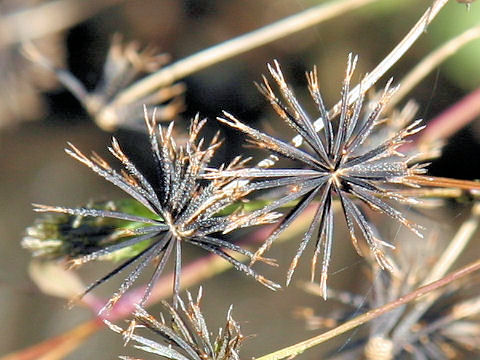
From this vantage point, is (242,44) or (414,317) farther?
(242,44)

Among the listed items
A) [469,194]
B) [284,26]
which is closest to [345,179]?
[469,194]

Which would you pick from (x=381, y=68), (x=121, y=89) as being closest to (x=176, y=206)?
(x=381, y=68)

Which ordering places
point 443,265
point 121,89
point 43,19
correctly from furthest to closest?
point 43,19, point 121,89, point 443,265

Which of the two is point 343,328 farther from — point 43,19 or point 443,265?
point 43,19

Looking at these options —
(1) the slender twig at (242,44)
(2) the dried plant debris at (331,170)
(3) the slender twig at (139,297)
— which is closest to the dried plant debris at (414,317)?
(3) the slender twig at (139,297)

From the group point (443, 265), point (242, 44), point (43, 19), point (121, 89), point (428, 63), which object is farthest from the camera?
point (43, 19)

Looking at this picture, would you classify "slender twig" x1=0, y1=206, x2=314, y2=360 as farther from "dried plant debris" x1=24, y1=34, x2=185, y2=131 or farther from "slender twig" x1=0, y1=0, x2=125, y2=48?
"slender twig" x1=0, y1=0, x2=125, y2=48

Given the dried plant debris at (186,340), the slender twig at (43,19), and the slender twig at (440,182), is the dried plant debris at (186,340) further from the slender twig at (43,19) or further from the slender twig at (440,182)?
the slender twig at (43,19)
